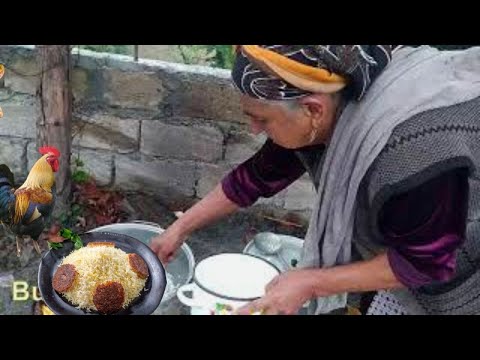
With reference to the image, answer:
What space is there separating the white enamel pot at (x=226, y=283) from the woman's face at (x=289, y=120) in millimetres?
329

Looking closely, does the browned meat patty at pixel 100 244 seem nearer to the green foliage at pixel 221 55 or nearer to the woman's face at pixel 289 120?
the woman's face at pixel 289 120

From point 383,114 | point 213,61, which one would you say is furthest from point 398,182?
point 213,61

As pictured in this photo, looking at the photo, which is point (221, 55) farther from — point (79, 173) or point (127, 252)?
point (127, 252)

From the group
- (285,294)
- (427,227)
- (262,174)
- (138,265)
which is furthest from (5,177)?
(427,227)

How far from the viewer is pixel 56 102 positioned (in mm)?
2340

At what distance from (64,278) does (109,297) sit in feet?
0.39

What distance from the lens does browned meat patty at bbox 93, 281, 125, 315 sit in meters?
1.45

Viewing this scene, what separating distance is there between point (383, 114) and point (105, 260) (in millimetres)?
766

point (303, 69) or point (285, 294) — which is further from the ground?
point (303, 69)

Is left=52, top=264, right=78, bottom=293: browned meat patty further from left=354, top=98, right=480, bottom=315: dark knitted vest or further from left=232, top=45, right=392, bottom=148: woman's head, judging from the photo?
left=354, top=98, right=480, bottom=315: dark knitted vest

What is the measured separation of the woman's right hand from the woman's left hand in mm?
398

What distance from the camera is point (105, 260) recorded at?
4.95 feet

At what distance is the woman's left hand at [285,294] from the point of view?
136cm

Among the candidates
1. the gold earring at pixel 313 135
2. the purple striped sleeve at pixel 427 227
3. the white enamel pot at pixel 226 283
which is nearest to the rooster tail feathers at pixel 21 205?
the white enamel pot at pixel 226 283
